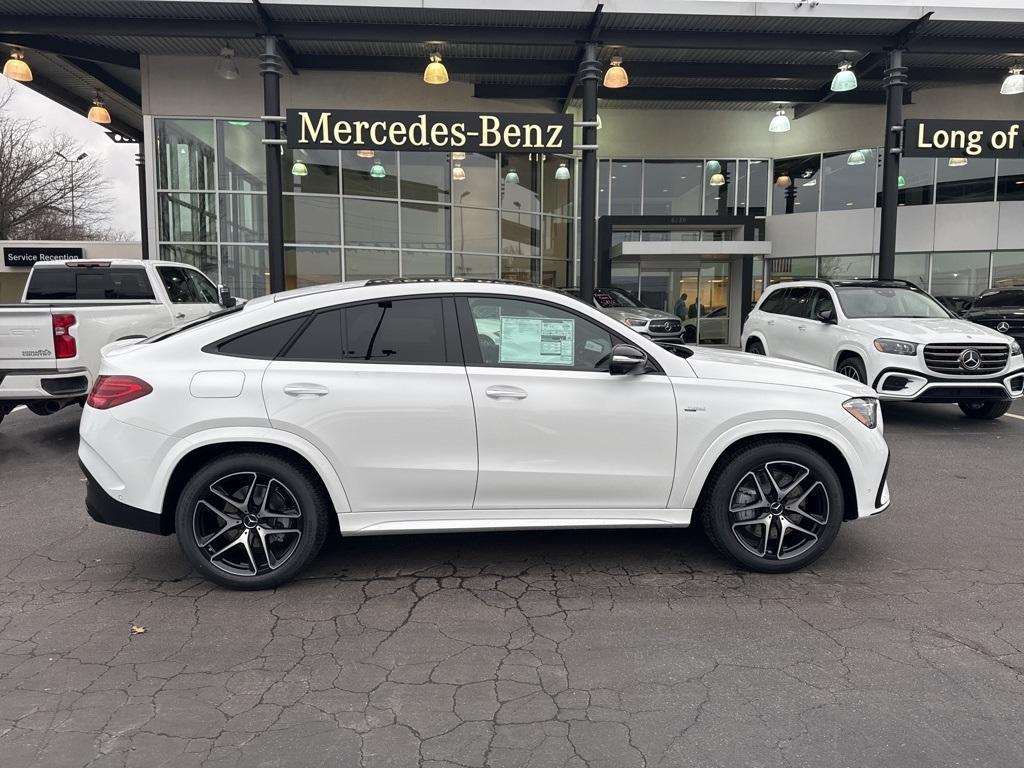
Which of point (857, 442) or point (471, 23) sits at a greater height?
point (471, 23)

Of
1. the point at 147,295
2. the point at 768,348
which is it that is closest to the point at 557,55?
the point at 768,348

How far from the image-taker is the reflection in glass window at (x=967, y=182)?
1958cm

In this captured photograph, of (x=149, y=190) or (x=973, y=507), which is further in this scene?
(x=149, y=190)

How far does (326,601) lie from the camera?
3740mm

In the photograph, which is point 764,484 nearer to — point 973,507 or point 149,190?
point 973,507

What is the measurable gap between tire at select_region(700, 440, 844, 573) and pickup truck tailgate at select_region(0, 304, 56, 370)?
6347 mm

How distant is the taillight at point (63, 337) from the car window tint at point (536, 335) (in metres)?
4.92

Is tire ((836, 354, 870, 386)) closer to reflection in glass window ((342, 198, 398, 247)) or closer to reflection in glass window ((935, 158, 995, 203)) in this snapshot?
reflection in glass window ((342, 198, 398, 247))

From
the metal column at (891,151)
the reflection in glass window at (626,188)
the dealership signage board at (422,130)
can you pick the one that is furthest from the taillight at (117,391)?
the reflection in glass window at (626,188)

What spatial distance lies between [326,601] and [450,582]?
71 cm

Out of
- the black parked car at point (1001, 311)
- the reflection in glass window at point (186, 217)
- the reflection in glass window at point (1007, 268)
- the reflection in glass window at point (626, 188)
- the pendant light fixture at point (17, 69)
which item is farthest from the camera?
the reflection in glass window at point (626, 188)

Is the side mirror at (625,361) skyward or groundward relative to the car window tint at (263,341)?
groundward

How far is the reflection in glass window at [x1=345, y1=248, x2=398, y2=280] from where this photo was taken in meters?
17.7

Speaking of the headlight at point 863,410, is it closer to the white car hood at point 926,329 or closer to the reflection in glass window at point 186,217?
the white car hood at point 926,329
